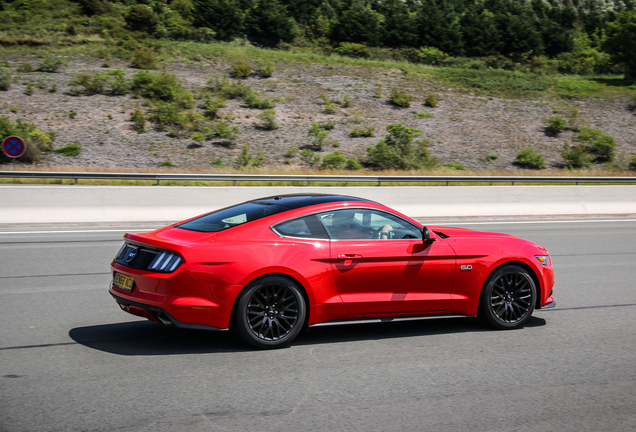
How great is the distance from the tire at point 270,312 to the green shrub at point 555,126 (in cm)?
4663

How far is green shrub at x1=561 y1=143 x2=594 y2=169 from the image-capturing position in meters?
42.8

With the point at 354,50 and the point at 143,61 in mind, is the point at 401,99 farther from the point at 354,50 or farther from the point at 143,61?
the point at 143,61

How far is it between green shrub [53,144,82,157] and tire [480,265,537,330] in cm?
3279

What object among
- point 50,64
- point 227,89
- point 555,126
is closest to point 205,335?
point 227,89

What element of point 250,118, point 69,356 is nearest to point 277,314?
point 69,356

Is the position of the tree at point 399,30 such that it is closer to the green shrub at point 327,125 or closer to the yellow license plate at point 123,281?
the green shrub at point 327,125

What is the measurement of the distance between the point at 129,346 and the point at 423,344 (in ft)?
9.10

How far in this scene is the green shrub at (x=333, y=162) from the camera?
122 ft

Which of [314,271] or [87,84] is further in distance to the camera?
[87,84]

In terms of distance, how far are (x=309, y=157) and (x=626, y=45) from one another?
41126 mm

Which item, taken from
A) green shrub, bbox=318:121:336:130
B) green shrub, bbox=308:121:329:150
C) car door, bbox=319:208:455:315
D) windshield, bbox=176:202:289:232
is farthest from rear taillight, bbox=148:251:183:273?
green shrub, bbox=318:121:336:130

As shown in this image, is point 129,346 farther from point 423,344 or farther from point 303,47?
point 303,47

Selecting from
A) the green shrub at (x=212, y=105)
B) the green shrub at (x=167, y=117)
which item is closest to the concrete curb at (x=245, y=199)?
the green shrub at (x=167, y=117)

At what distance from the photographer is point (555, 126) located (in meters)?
48.2
